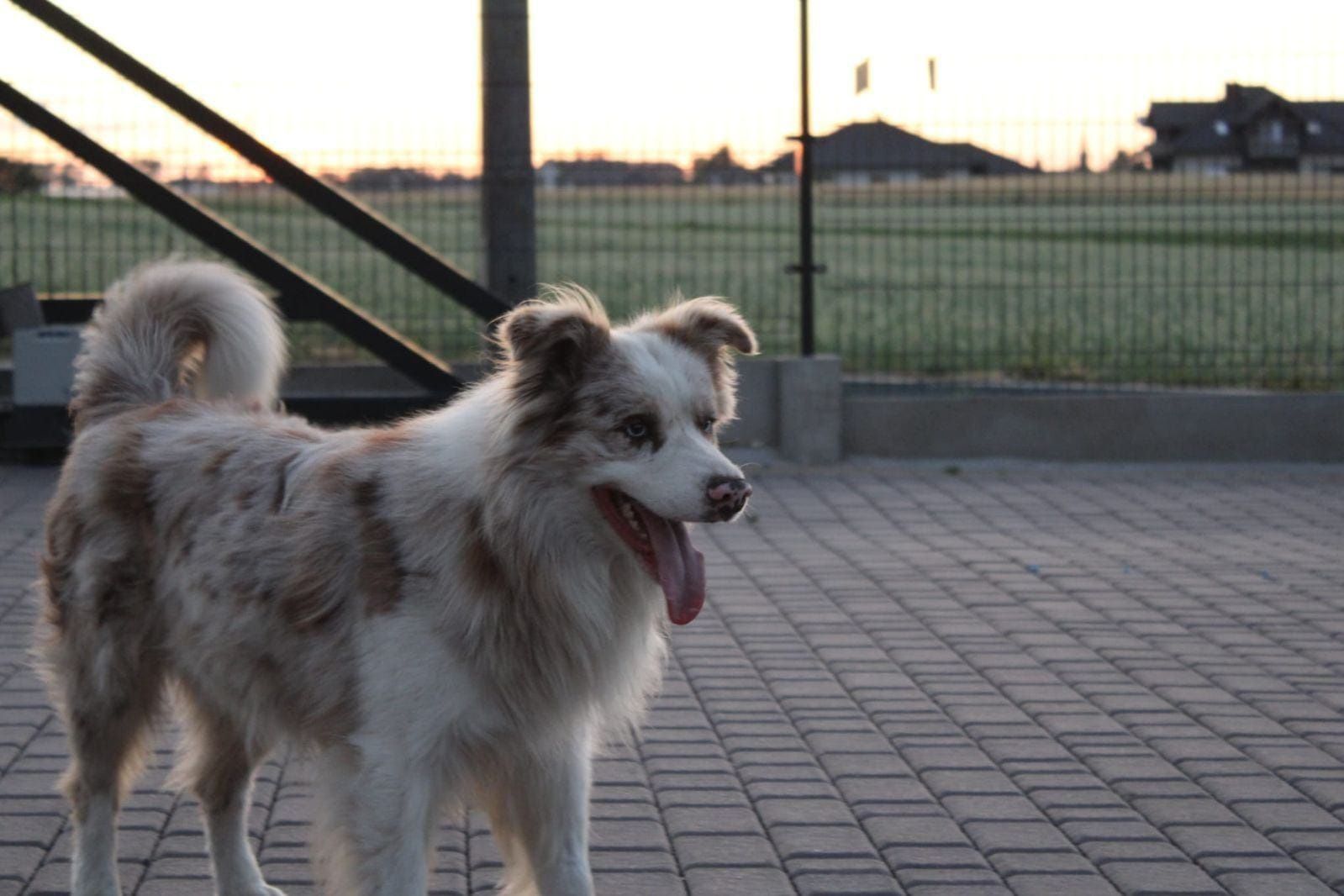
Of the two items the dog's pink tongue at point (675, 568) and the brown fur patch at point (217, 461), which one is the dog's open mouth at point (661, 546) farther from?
the brown fur patch at point (217, 461)

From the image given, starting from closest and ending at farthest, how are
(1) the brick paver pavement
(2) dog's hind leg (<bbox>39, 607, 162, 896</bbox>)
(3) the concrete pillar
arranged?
1. (2) dog's hind leg (<bbox>39, 607, 162, 896</bbox>)
2. (1) the brick paver pavement
3. (3) the concrete pillar

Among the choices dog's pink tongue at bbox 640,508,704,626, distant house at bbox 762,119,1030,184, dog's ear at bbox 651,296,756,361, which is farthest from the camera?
Answer: distant house at bbox 762,119,1030,184

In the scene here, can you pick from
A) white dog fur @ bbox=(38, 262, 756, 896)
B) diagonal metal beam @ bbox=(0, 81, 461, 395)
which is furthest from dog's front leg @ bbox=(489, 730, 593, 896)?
diagonal metal beam @ bbox=(0, 81, 461, 395)

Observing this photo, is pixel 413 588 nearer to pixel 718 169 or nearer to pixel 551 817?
pixel 551 817

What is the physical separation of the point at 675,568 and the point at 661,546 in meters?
0.06

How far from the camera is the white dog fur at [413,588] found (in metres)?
3.98

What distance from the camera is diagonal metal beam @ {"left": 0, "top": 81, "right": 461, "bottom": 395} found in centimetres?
1093

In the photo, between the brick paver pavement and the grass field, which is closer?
the brick paver pavement

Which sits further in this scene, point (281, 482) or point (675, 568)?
point (281, 482)

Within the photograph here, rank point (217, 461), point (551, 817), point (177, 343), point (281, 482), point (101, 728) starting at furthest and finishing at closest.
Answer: point (177, 343)
point (101, 728)
point (217, 461)
point (281, 482)
point (551, 817)

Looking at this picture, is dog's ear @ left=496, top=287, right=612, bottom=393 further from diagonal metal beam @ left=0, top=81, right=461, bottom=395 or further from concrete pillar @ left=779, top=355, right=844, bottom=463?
concrete pillar @ left=779, top=355, right=844, bottom=463

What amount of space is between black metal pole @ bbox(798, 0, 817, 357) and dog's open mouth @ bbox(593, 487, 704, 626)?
7.95m

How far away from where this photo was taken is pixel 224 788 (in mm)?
4691

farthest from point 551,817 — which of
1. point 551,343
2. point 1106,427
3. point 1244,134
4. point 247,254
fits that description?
point 1244,134
